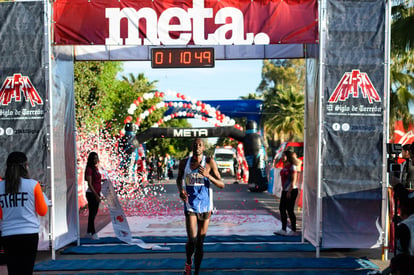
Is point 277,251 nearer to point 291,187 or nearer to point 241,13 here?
point 291,187

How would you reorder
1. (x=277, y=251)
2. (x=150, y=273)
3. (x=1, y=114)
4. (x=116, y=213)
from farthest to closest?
(x=116, y=213) < (x=277, y=251) < (x=1, y=114) < (x=150, y=273)

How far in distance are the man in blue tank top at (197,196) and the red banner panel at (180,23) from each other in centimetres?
252

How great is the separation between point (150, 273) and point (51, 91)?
3.41 meters

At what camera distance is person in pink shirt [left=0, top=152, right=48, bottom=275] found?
498 centimetres

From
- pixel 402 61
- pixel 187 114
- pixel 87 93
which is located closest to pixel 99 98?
pixel 87 93

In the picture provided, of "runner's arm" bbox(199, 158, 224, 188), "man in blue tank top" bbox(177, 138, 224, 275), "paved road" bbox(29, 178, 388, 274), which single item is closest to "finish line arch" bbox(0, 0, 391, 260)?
"paved road" bbox(29, 178, 388, 274)

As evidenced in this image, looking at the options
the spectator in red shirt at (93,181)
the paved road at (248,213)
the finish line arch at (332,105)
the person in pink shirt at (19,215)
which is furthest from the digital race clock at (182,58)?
the person in pink shirt at (19,215)

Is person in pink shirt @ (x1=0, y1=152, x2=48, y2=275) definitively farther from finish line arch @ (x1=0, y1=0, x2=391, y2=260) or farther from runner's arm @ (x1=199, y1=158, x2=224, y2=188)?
finish line arch @ (x1=0, y1=0, x2=391, y2=260)

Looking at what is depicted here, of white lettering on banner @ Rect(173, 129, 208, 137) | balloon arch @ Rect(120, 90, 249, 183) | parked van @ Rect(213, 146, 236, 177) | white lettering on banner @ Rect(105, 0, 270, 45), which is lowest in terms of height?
parked van @ Rect(213, 146, 236, 177)

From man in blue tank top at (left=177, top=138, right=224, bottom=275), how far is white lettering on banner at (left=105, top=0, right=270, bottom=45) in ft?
8.03

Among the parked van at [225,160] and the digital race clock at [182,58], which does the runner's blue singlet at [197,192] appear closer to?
the digital race clock at [182,58]

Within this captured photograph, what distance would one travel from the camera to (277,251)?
8812 millimetres

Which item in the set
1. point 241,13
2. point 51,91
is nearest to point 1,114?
point 51,91

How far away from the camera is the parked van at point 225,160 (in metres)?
46.0
